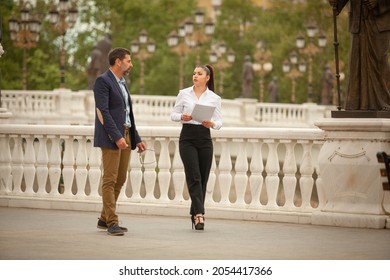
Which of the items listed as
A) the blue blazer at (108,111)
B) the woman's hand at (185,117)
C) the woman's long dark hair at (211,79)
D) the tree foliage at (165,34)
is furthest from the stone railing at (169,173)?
the tree foliage at (165,34)

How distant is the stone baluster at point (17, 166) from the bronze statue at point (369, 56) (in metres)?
4.73

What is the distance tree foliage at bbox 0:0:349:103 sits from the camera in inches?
3115

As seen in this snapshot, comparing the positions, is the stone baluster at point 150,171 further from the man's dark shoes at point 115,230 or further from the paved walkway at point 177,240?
the man's dark shoes at point 115,230

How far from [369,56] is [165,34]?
81218mm

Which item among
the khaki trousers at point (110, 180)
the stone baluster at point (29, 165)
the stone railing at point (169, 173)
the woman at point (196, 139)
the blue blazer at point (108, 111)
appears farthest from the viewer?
the stone baluster at point (29, 165)

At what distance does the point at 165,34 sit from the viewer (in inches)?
3826

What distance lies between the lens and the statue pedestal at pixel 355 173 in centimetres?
1584

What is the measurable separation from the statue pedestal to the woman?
155cm

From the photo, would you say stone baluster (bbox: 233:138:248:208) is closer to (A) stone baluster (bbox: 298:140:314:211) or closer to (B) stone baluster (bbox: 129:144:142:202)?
(A) stone baluster (bbox: 298:140:314:211)

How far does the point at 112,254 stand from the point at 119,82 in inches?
108

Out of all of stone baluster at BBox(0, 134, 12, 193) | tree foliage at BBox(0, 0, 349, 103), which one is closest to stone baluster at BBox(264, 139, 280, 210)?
stone baluster at BBox(0, 134, 12, 193)

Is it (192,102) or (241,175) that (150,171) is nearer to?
(241,175)
